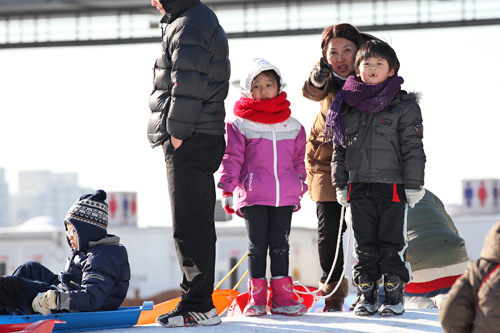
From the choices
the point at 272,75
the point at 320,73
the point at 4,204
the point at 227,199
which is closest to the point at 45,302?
the point at 227,199

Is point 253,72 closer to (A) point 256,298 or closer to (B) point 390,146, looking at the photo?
(B) point 390,146

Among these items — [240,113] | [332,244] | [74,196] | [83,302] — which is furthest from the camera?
[74,196]

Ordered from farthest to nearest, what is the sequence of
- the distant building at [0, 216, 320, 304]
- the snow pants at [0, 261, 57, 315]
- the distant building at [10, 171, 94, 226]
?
the distant building at [10, 171, 94, 226] → the distant building at [0, 216, 320, 304] → the snow pants at [0, 261, 57, 315]

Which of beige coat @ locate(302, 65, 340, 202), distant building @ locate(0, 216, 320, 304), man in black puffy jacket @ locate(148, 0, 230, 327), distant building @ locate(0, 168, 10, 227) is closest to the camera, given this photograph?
man in black puffy jacket @ locate(148, 0, 230, 327)

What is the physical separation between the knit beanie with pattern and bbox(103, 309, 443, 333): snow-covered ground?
521 millimetres

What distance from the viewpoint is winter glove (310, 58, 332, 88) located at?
3.52 metres

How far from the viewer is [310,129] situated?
395cm

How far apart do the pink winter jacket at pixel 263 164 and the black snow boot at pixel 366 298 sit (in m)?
0.58

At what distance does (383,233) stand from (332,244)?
524mm

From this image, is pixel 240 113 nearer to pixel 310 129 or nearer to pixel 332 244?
pixel 310 129

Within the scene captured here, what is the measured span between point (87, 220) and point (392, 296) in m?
1.76

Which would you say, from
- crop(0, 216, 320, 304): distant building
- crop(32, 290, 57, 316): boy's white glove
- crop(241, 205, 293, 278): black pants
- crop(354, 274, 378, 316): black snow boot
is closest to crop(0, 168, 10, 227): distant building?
crop(0, 216, 320, 304): distant building

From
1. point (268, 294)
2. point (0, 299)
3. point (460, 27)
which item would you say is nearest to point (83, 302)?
point (0, 299)

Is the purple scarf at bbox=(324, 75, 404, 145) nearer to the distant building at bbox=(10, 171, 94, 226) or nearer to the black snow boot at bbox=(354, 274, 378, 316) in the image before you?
the black snow boot at bbox=(354, 274, 378, 316)
